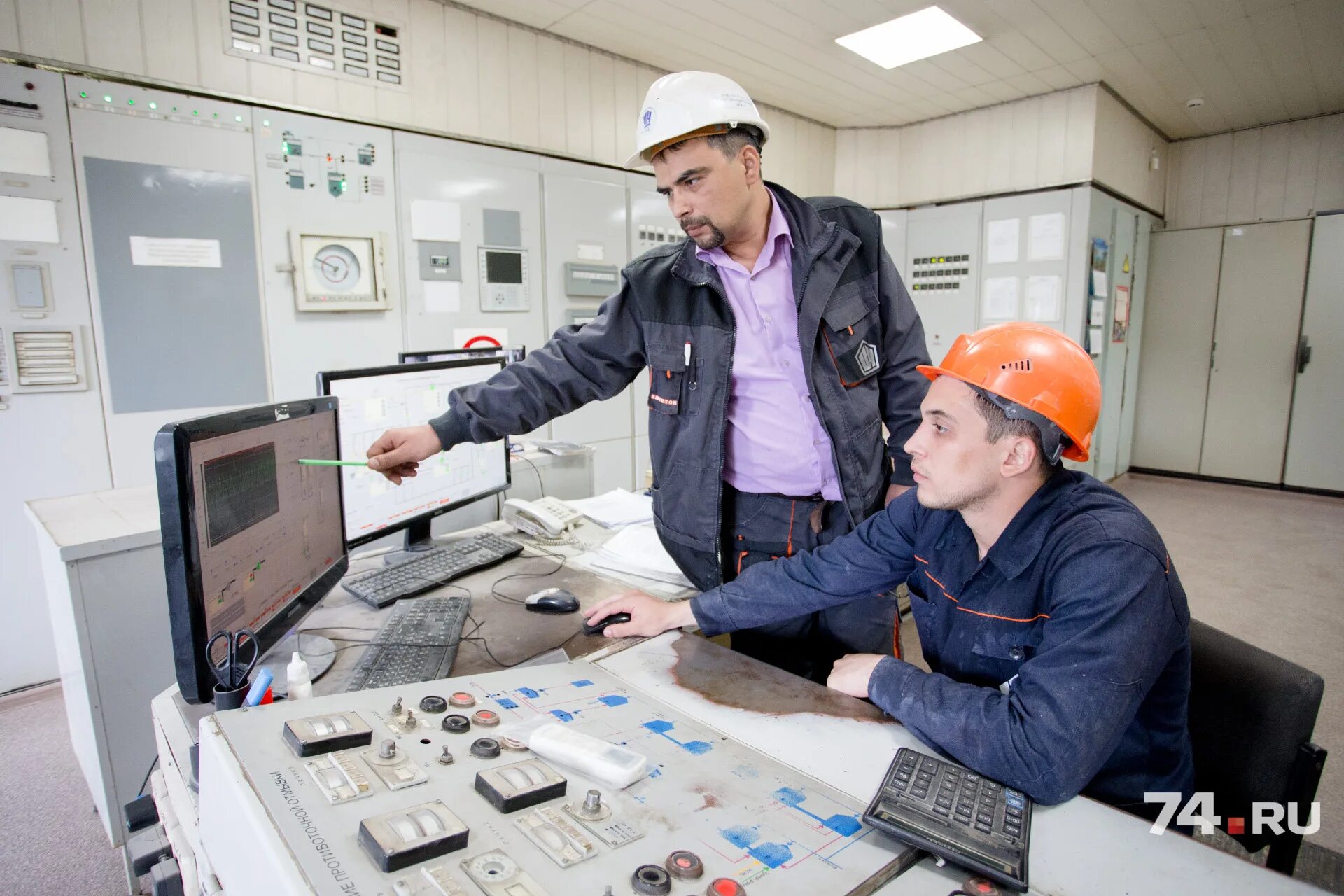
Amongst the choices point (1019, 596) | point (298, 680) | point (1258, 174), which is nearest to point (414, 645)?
Answer: point (298, 680)

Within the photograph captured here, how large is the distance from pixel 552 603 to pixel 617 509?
756mm

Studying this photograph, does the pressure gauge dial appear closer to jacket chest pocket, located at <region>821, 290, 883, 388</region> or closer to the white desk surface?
jacket chest pocket, located at <region>821, 290, 883, 388</region>

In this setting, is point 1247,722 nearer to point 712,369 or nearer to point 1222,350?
point 712,369

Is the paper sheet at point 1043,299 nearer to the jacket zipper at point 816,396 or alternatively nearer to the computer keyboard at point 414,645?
the jacket zipper at point 816,396

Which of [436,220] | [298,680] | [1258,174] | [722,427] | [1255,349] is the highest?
[1258,174]

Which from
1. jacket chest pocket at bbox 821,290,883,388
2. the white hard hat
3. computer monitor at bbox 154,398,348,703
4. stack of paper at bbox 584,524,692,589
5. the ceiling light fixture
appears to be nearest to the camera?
computer monitor at bbox 154,398,348,703

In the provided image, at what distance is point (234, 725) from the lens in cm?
79

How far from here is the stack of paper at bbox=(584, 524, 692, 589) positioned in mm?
1658

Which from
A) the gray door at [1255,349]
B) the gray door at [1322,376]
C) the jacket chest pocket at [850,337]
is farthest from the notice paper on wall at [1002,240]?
the jacket chest pocket at [850,337]

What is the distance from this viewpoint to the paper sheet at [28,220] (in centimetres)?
243

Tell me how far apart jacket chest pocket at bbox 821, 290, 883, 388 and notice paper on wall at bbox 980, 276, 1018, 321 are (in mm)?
4046

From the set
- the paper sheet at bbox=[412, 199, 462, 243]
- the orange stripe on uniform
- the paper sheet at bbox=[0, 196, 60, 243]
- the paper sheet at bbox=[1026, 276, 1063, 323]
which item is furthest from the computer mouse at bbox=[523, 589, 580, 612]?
the paper sheet at bbox=[1026, 276, 1063, 323]

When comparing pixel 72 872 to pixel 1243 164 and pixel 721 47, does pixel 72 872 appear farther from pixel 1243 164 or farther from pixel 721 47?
pixel 1243 164

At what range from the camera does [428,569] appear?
5.34 feet
